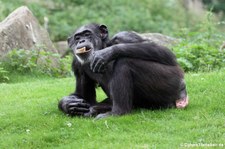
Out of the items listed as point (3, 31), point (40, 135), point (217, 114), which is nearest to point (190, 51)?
point (3, 31)

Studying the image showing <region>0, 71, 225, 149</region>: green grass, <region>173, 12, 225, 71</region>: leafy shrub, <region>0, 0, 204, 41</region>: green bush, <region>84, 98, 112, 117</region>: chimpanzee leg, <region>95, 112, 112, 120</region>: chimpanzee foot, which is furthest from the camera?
<region>0, 0, 204, 41</region>: green bush

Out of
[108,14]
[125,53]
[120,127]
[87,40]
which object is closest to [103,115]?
[120,127]

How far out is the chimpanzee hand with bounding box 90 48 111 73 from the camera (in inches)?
260

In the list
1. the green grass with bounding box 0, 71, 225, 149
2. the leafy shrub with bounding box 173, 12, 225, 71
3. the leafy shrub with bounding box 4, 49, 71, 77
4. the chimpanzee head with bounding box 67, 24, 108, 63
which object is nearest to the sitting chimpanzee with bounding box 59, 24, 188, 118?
the chimpanzee head with bounding box 67, 24, 108, 63

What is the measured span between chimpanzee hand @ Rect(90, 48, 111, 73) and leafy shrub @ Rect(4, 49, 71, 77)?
4.80 metres

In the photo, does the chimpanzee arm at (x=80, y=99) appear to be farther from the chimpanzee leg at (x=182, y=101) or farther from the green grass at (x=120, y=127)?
the chimpanzee leg at (x=182, y=101)

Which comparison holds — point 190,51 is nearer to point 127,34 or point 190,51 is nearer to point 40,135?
point 127,34

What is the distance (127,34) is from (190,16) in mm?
17143

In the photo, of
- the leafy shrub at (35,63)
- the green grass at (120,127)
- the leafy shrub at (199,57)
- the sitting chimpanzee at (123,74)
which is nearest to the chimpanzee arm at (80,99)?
the sitting chimpanzee at (123,74)

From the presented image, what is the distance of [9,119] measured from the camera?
689 centimetres

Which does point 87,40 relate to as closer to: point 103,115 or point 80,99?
point 80,99

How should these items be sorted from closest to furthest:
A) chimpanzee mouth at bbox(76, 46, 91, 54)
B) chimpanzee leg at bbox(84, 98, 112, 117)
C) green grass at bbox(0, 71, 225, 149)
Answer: green grass at bbox(0, 71, 225, 149) < chimpanzee mouth at bbox(76, 46, 91, 54) < chimpanzee leg at bbox(84, 98, 112, 117)

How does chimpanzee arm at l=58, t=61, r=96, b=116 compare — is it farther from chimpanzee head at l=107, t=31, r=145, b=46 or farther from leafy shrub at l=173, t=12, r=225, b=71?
leafy shrub at l=173, t=12, r=225, b=71

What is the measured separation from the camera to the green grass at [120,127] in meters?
5.82
